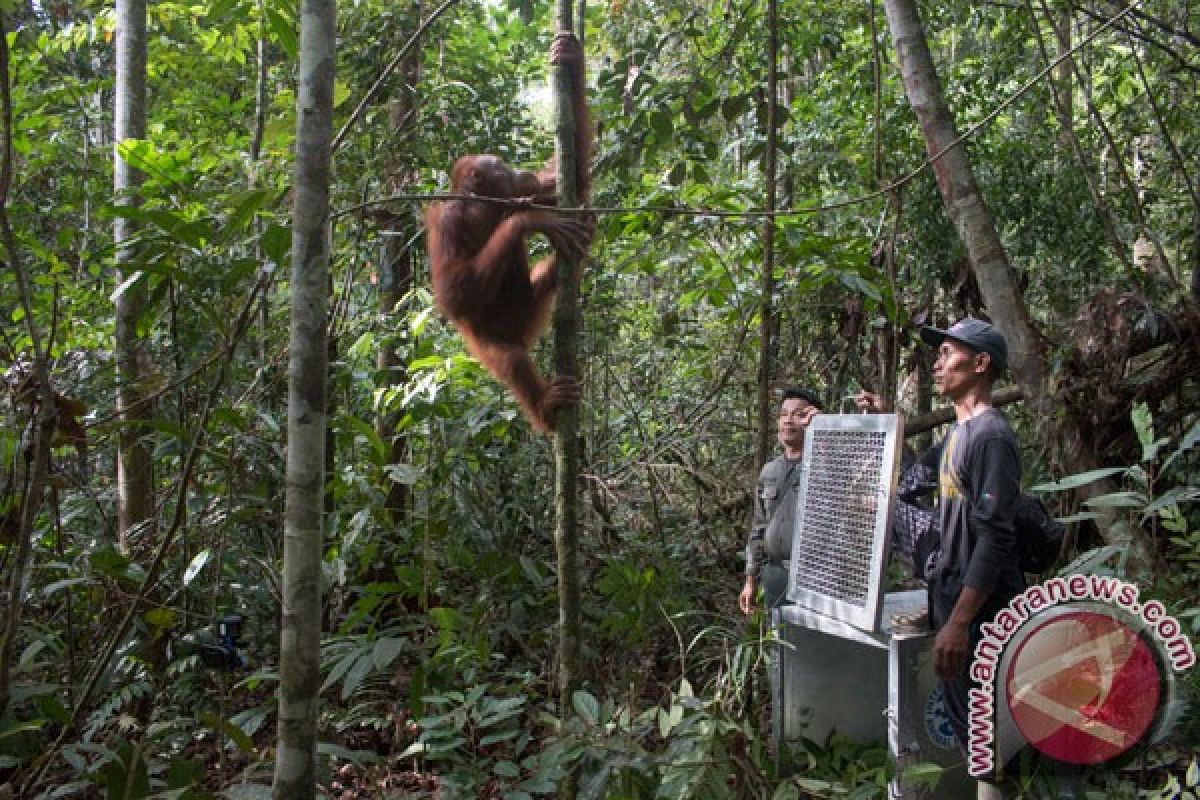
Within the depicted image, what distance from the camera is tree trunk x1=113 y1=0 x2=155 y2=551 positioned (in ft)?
11.4

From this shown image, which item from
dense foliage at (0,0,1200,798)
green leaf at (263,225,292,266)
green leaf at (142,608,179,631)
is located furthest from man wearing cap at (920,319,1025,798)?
green leaf at (142,608,179,631)

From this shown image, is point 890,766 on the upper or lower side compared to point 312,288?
lower

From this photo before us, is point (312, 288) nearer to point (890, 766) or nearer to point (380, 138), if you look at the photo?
point (890, 766)

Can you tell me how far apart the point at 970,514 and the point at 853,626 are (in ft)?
1.44

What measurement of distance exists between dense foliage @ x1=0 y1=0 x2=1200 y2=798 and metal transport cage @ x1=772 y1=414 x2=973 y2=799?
0.12 metres

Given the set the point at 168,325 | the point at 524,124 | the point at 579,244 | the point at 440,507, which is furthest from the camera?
the point at 524,124

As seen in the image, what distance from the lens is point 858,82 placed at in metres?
5.36

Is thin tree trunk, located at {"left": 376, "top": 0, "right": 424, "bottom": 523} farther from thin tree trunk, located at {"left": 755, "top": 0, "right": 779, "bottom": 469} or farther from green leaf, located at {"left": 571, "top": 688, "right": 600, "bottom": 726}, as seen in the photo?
green leaf, located at {"left": 571, "top": 688, "right": 600, "bottom": 726}

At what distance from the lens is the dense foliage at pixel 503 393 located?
2633mm

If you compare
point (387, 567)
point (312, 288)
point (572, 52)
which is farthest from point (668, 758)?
point (387, 567)

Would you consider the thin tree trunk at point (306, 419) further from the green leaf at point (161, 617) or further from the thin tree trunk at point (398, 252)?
the thin tree trunk at point (398, 252)

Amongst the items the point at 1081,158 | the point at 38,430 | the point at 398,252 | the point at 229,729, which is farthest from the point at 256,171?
the point at 1081,158

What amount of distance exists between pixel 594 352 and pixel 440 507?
5.78ft

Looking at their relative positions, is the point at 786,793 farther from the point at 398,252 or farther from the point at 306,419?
the point at 398,252
